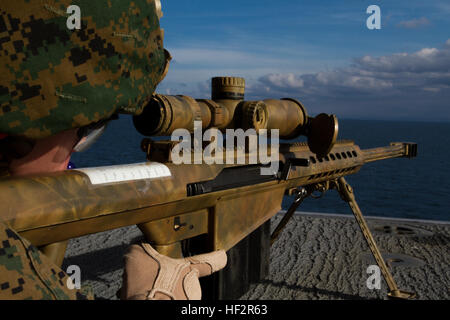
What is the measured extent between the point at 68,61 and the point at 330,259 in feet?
18.6

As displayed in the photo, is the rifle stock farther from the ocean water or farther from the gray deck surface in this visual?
the ocean water

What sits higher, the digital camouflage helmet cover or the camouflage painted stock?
the digital camouflage helmet cover

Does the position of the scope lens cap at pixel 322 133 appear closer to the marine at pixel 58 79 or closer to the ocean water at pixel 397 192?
the marine at pixel 58 79

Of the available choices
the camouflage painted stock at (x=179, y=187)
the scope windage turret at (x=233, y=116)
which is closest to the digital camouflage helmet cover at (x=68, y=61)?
the camouflage painted stock at (x=179, y=187)

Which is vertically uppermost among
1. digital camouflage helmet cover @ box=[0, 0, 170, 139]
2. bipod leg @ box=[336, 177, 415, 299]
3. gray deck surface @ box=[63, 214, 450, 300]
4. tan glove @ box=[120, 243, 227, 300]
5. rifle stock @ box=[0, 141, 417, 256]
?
digital camouflage helmet cover @ box=[0, 0, 170, 139]

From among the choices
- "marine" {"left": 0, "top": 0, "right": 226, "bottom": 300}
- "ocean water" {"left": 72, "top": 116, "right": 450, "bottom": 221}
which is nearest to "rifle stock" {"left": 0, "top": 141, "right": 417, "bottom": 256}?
"marine" {"left": 0, "top": 0, "right": 226, "bottom": 300}

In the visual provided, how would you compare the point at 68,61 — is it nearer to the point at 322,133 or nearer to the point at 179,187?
the point at 179,187

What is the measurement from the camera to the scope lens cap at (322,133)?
3381mm

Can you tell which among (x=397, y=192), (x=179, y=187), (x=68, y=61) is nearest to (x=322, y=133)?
(x=179, y=187)

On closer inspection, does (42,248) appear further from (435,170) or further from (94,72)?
(435,170)

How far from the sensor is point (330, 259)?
605 cm

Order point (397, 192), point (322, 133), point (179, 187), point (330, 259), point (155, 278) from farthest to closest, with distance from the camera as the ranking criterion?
point (397, 192), point (330, 259), point (322, 133), point (179, 187), point (155, 278)

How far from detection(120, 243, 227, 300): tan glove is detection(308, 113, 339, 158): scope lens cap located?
6.61 feet

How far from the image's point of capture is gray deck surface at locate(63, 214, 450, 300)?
16.5 feet
